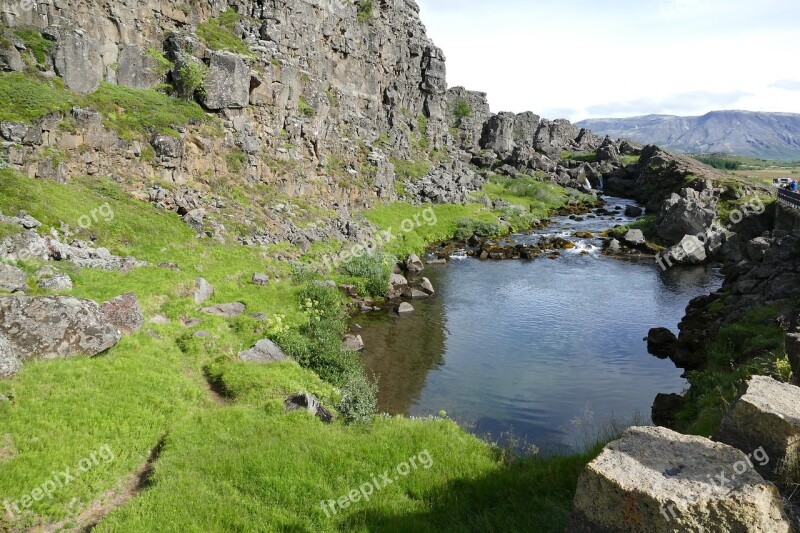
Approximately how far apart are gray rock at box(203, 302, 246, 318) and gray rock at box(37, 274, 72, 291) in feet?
22.6

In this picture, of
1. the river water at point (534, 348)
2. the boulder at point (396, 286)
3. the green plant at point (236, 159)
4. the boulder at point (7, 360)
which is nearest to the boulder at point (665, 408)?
the river water at point (534, 348)

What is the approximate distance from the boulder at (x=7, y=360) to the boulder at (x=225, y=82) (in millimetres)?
36155

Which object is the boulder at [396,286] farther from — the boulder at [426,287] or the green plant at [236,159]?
the green plant at [236,159]

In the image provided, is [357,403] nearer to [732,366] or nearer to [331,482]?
[331,482]

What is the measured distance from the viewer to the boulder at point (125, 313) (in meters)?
22.2

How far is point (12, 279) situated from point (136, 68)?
98.7ft

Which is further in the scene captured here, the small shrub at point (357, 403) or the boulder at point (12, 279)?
the boulder at point (12, 279)

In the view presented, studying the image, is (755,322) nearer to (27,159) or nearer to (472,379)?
(472,379)

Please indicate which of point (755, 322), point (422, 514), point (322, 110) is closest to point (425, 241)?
point (322, 110)

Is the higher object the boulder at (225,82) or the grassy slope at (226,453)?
the boulder at (225,82)

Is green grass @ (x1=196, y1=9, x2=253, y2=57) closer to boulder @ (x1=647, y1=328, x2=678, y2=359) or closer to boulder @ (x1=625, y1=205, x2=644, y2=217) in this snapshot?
boulder @ (x1=647, y1=328, x2=678, y2=359)

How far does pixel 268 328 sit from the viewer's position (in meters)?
28.3

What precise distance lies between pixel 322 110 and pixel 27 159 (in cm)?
3716

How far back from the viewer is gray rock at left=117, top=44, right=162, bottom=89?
43.8 metres
